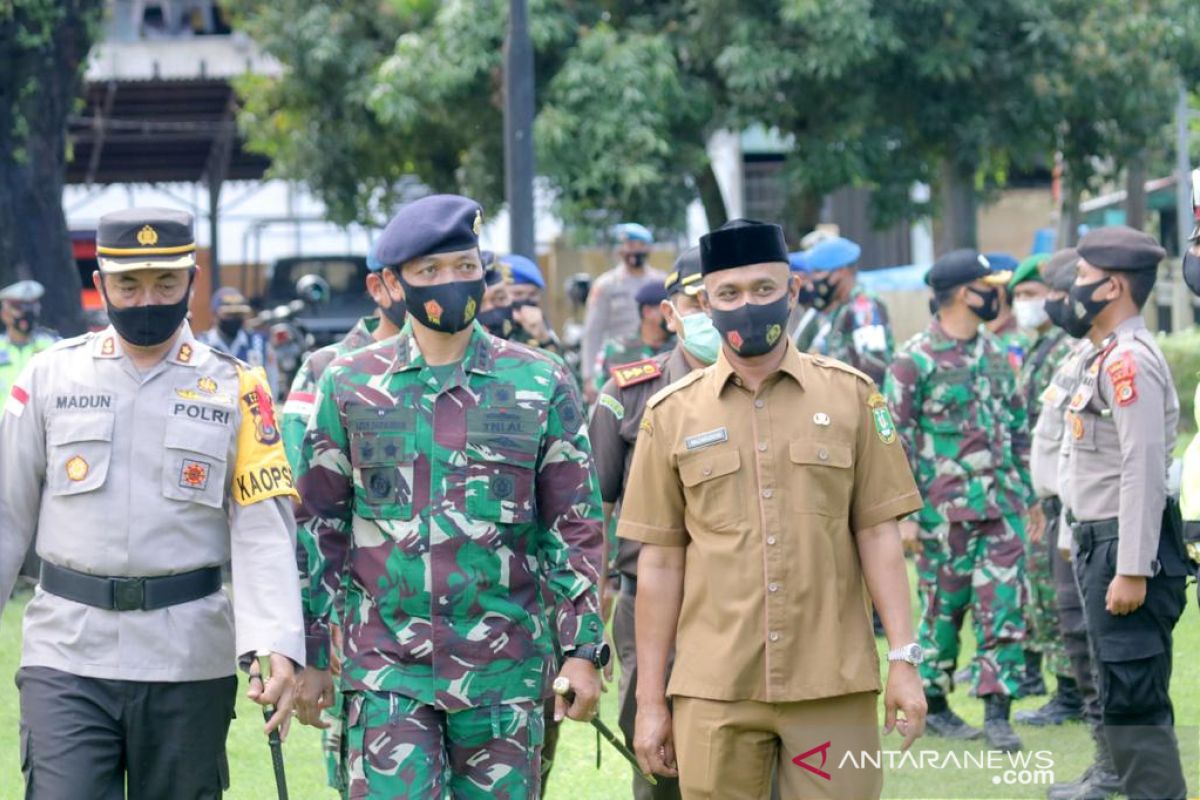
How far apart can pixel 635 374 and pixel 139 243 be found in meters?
2.15

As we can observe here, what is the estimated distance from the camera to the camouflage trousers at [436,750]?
5230mm

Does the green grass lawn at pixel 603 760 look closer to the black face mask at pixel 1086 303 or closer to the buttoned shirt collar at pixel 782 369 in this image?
the black face mask at pixel 1086 303

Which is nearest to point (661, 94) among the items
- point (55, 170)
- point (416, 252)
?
point (55, 170)

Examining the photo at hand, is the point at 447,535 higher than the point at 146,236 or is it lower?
lower

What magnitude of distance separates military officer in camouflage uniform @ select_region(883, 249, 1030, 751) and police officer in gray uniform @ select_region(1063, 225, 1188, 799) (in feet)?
6.76

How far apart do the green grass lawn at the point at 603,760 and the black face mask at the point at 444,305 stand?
3.34m

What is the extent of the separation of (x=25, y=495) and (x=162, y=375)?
490 mm

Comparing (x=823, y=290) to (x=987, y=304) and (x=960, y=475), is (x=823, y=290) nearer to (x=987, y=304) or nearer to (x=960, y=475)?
(x=987, y=304)

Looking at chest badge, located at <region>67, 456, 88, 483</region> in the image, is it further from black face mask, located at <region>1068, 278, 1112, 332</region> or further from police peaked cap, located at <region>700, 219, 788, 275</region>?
black face mask, located at <region>1068, 278, 1112, 332</region>

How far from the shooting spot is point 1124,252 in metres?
7.00

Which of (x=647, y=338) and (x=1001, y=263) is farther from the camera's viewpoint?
(x=647, y=338)

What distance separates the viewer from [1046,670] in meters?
10.9

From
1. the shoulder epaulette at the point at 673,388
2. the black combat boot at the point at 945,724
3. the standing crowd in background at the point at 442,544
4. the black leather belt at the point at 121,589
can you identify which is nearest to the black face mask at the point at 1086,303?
the standing crowd in background at the point at 442,544

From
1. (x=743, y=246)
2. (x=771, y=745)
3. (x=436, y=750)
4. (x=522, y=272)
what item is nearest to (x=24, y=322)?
(x=522, y=272)
